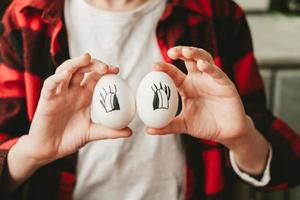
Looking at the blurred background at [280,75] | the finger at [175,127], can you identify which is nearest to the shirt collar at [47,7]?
the finger at [175,127]

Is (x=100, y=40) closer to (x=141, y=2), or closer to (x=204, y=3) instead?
(x=141, y=2)

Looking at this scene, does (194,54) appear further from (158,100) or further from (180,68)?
(180,68)

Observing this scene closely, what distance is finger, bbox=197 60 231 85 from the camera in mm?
600

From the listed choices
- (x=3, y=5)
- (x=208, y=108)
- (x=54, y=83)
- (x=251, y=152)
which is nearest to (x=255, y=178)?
(x=251, y=152)

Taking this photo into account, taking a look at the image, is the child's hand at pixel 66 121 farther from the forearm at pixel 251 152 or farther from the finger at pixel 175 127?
the forearm at pixel 251 152

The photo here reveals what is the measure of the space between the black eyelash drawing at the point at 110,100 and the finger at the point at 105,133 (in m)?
0.04

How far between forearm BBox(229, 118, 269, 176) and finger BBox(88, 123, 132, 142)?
0.65 ft

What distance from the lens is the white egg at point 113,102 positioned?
2.06ft

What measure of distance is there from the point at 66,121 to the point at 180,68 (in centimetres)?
26

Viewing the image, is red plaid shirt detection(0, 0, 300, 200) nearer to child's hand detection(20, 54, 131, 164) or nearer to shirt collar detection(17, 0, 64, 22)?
shirt collar detection(17, 0, 64, 22)

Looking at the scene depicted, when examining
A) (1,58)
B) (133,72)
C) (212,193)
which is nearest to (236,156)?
(212,193)

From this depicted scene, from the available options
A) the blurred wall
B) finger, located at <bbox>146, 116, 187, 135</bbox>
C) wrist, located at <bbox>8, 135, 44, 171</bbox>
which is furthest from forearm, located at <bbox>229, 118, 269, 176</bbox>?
the blurred wall

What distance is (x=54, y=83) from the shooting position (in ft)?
1.97

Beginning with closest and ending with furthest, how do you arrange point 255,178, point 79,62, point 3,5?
1. point 79,62
2. point 255,178
3. point 3,5
